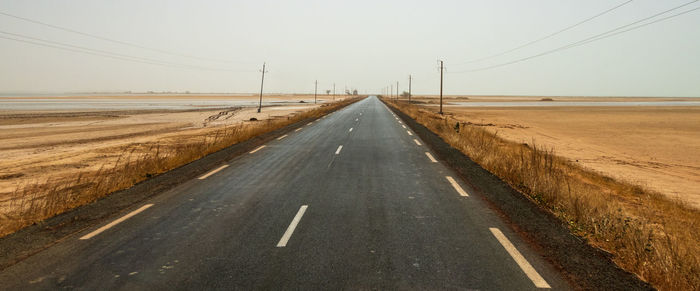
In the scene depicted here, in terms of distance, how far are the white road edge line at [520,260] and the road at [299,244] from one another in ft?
0.04

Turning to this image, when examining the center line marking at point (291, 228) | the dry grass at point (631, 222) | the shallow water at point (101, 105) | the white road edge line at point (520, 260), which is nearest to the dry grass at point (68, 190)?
the center line marking at point (291, 228)

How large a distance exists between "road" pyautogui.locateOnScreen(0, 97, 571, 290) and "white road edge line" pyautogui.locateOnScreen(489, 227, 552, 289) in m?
0.01

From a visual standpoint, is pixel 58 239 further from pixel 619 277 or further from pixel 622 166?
pixel 622 166

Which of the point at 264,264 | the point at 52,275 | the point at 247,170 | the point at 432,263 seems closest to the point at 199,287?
the point at 264,264

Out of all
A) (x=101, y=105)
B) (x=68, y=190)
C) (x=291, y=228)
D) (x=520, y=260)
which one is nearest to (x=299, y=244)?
(x=291, y=228)

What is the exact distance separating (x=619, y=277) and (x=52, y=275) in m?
6.54

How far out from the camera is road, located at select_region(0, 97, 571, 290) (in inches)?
154

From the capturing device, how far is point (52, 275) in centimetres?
405

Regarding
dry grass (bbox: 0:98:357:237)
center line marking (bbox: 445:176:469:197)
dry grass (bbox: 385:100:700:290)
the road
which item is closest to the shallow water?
dry grass (bbox: 0:98:357:237)

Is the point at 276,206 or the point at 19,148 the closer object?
the point at 276,206

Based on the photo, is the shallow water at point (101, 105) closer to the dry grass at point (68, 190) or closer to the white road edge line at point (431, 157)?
the dry grass at point (68, 190)

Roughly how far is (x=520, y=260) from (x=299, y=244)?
292 cm

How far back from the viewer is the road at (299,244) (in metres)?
3.92

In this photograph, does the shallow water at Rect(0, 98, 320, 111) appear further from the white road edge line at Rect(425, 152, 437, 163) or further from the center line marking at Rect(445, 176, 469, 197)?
the center line marking at Rect(445, 176, 469, 197)
